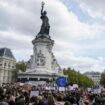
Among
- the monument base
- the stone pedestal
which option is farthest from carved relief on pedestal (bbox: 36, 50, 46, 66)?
the monument base

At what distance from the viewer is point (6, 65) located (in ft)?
505

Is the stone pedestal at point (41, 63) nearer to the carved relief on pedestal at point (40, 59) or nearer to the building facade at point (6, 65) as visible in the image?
the carved relief on pedestal at point (40, 59)

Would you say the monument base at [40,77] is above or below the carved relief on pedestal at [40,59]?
below

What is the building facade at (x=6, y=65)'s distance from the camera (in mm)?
150625

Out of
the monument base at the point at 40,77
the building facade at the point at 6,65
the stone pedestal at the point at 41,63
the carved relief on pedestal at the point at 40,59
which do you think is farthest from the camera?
the building facade at the point at 6,65

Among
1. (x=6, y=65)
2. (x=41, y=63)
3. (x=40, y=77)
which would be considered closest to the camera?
(x=40, y=77)

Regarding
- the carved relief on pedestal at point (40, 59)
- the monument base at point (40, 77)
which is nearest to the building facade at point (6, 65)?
the monument base at point (40, 77)

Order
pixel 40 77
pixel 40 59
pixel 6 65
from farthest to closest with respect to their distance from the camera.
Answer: pixel 6 65 → pixel 40 59 → pixel 40 77

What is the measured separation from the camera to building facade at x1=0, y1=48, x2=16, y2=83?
494 feet

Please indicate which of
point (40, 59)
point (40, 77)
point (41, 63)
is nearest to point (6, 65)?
point (41, 63)

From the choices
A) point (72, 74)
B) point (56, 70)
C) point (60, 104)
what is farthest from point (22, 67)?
point (60, 104)

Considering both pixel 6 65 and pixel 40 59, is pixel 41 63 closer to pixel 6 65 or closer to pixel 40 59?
pixel 40 59

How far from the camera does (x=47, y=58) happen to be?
244 feet

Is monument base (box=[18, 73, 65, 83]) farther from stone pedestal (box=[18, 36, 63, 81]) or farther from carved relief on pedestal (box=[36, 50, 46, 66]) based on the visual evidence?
carved relief on pedestal (box=[36, 50, 46, 66])
